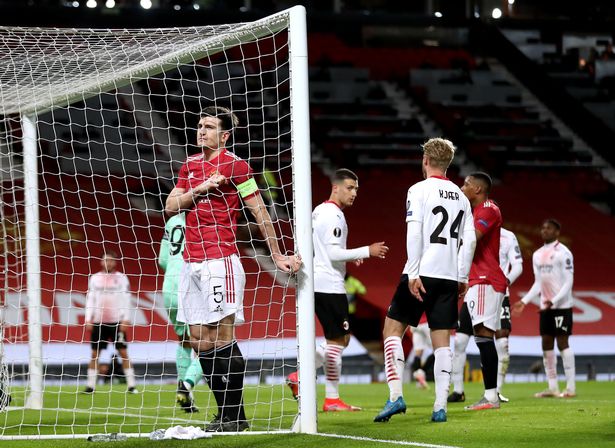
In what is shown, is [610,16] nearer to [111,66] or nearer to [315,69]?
[315,69]

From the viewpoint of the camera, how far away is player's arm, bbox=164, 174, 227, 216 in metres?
6.23

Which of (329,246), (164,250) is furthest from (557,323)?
(164,250)

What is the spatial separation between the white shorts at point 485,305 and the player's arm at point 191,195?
351 cm

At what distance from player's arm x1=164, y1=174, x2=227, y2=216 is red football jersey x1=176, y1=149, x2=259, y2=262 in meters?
0.10

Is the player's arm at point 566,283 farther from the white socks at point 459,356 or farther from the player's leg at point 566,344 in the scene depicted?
the white socks at point 459,356

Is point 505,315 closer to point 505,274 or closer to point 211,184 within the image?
point 505,274

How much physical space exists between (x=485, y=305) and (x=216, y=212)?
11.3ft

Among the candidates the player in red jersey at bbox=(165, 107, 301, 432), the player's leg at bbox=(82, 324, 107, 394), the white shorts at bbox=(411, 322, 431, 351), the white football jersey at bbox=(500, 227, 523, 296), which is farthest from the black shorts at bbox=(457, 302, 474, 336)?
the player's leg at bbox=(82, 324, 107, 394)

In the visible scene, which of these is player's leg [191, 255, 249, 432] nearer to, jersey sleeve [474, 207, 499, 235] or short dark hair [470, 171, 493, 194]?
jersey sleeve [474, 207, 499, 235]

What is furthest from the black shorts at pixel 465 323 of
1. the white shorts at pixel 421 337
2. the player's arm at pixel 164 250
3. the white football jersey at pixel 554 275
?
the white shorts at pixel 421 337

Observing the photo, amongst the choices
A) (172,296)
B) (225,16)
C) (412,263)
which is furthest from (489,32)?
(412,263)

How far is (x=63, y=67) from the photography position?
8.02 meters

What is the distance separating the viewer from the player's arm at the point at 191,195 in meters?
6.23

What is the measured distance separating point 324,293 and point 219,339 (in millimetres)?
2562
